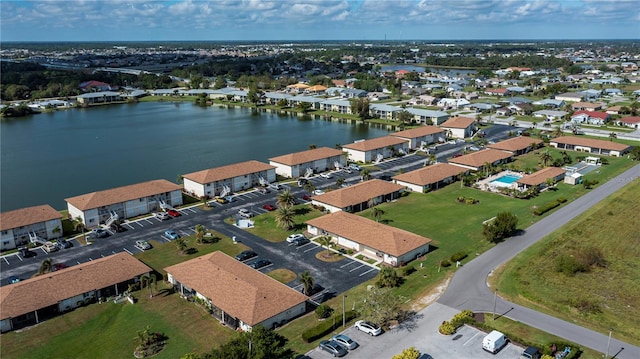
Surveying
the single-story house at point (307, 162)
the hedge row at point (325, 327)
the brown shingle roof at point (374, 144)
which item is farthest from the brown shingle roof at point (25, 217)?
the brown shingle roof at point (374, 144)

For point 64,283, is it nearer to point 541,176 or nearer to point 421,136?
point 541,176

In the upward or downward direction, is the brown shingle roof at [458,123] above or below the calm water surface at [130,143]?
above

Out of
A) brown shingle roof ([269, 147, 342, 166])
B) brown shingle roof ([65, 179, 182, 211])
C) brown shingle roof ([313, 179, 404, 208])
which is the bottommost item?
brown shingle roof ([313, 179, 404, 208])

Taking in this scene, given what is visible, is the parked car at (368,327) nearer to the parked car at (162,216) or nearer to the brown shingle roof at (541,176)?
the parked car at (162,216)

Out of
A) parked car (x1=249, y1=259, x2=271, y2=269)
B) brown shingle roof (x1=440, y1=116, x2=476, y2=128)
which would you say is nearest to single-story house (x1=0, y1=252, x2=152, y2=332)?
parked car (x1=249, y1=259, x2=271, y2=269)

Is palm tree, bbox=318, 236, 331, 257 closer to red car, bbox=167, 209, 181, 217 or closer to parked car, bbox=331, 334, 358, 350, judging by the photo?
parked car, bbox=331, 334, 358, 350

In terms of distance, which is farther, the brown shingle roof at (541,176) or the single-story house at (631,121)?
the single-story house at (631,121)

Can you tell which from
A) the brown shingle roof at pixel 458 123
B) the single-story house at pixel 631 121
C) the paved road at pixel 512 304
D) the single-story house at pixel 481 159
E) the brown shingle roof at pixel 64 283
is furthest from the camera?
the single-story house at pixel 631 121
